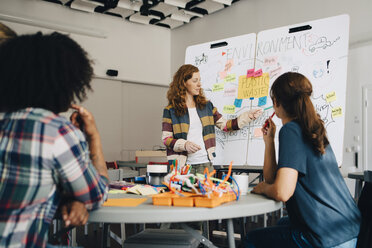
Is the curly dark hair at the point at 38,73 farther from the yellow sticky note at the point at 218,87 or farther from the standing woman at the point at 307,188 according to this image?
the yellow sticky note at the point at 218,87

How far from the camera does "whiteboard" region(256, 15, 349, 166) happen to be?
2701 millimetres

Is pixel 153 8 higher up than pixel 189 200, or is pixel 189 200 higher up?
pixel 153 8

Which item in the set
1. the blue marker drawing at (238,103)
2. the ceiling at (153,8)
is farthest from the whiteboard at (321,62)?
the ceiling at (153,8)

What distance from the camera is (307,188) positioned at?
4.49ft

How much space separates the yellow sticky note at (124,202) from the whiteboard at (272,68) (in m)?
1.78

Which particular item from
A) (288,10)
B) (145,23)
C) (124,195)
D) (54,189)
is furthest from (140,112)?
(54,189)

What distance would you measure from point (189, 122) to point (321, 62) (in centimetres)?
114

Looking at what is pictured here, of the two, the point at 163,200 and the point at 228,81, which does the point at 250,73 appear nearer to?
the point at 228,81

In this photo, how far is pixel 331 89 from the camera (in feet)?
8.98

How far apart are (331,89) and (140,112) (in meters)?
5.90

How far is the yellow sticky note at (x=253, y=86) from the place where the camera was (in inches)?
119

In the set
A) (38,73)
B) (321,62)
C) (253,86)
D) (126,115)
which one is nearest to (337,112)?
(321,62)

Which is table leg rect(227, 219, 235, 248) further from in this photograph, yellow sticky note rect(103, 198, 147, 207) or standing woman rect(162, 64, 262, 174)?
standing woman rect(162, 64, 262, 174)

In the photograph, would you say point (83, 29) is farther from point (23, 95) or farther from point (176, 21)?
point (23, 95)
